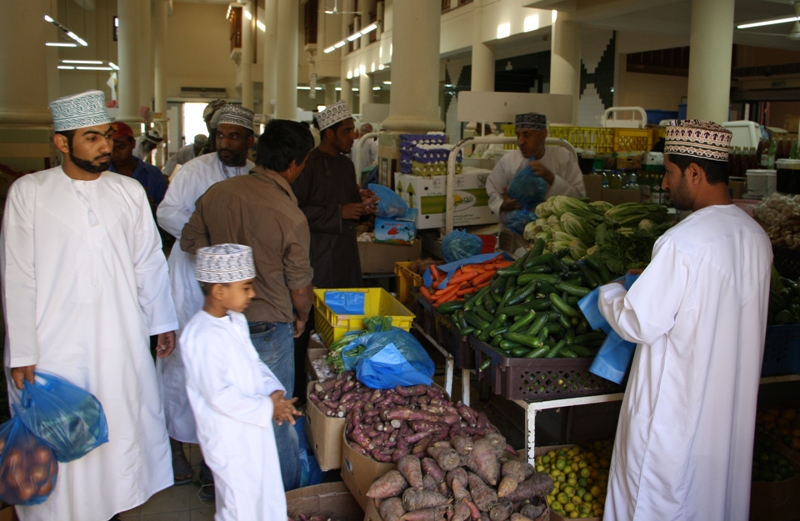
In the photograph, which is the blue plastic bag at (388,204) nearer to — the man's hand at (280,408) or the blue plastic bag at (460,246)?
the blue plastic bag at (460,246)

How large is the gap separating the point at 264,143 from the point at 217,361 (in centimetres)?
118

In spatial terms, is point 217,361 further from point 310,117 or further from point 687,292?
point 310,117

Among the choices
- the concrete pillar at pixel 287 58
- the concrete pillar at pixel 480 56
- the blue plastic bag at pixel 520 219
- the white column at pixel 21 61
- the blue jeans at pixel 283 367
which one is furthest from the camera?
the concrete pillar at pixel 287 58

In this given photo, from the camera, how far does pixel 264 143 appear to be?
3.50m

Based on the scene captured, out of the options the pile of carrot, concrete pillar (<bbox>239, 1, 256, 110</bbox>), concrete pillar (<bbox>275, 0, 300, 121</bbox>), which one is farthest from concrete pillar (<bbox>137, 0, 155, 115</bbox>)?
the pile of carrot

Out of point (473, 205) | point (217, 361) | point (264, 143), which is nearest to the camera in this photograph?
point (217, 361)

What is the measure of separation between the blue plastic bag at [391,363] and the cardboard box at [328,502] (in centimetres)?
53

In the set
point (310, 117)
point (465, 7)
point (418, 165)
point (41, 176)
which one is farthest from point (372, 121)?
Answer: point (41, 176)

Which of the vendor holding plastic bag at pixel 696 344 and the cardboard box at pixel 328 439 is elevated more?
the vendor holding plastic bag at pixel 696 344

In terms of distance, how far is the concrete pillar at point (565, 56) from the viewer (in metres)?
11.8

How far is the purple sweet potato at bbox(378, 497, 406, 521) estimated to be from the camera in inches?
112

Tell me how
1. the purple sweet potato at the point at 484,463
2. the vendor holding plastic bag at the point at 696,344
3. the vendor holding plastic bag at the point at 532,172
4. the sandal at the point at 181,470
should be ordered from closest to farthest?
the vendor holding plastic bag at the point at 696,344 → the purple sweet potato at the point at 484,463 → the sandal at the point at 181,470 → the vendor holding plastic bag at the point at 532,172

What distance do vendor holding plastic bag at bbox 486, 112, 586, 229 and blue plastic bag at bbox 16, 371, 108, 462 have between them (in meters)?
3.82

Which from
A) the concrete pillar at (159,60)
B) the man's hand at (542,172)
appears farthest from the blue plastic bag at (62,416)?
the concrete pillar at (159,60)
